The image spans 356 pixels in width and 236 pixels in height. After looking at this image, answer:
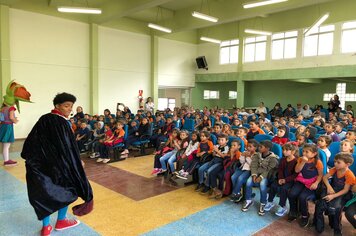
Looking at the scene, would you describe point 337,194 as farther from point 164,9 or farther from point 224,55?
point 224,55

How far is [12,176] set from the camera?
5430 mm

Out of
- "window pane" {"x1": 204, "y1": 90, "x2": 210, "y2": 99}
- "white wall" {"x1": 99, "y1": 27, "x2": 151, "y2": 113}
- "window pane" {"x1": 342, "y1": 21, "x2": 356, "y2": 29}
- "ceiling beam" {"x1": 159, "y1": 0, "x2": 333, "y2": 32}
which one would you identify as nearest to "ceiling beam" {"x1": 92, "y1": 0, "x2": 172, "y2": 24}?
"white wall" {"x1": 99, "y1": 27, "x2": 151, "y2": 113}

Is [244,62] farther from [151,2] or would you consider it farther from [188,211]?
[188,211]

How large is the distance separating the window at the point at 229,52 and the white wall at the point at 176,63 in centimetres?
191

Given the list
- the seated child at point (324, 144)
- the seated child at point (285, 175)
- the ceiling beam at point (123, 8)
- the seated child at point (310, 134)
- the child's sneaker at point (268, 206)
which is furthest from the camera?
the ceiling beam at point (123, 8)

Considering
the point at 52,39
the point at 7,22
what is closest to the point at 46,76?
the point at 52,39

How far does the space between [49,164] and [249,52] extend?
13610 millimetres

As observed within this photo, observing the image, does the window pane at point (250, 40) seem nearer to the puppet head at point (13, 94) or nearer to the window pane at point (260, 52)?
the window pane at point (260, 52)

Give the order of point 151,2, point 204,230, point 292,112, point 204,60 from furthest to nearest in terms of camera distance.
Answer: point 204,60
point 292,112
point 151,2
point 204,230

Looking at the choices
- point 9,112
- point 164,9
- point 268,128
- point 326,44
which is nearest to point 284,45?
point 326,44

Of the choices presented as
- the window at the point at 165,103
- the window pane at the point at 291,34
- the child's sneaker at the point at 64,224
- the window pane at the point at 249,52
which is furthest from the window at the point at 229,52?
the child's sneaker at the point at 64,224

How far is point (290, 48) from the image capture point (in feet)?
43.7

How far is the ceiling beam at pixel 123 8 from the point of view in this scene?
9.16 meters

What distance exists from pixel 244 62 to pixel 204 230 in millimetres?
12779
